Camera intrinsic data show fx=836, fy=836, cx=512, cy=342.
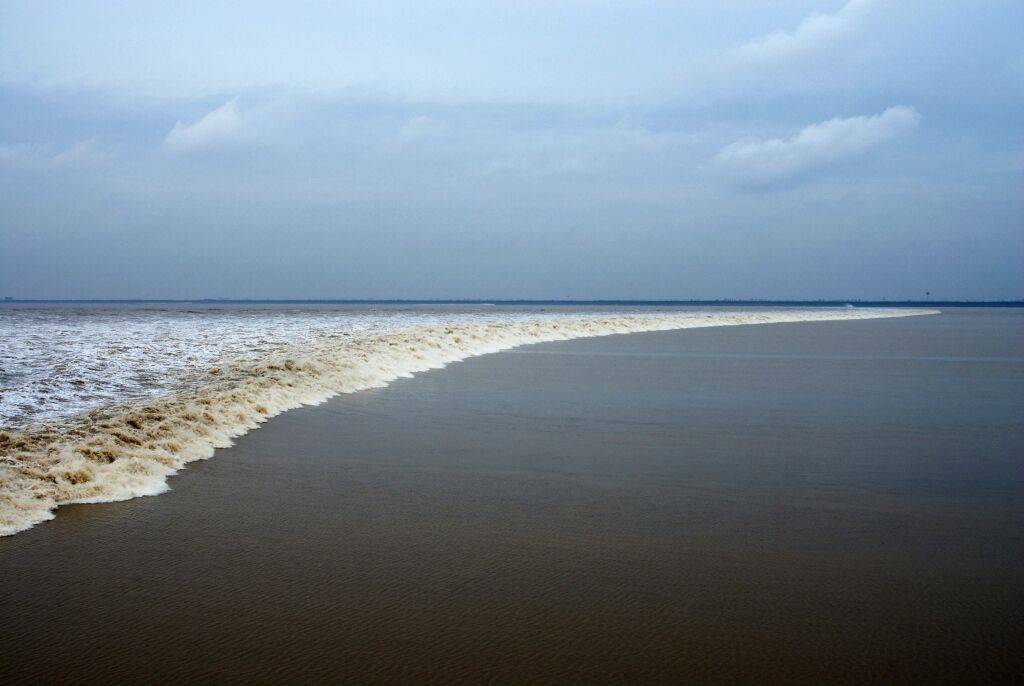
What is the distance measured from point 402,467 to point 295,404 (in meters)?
4.67

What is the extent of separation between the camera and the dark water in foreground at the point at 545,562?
370 centimetres

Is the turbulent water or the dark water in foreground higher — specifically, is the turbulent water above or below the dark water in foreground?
above

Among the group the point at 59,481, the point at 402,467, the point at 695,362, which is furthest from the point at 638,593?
the point at 695,362

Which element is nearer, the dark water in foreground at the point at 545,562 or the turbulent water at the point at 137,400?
the dark water in foreground at the point at 545,562

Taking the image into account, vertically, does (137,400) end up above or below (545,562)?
above

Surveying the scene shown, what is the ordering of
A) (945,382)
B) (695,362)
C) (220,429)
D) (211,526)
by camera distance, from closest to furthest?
(211,526) → (220,429) → (945,382) → (695,362)

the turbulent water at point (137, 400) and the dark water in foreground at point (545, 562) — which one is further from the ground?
the turbulent water at point (137, 400)

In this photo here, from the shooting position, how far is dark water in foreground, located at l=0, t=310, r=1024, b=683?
370cm

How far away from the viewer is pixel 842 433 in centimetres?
968

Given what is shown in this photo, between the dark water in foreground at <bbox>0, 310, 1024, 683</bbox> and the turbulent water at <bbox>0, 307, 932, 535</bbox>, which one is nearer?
the dark water in foreground at <bbox>0, 310, 1024, 683</bbox>

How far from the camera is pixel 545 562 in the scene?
197 inches

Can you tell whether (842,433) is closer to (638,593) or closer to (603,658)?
(638,593)

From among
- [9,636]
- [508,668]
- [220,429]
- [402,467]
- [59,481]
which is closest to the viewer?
[508,668]

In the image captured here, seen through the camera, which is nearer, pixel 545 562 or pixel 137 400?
pixel 545 562
